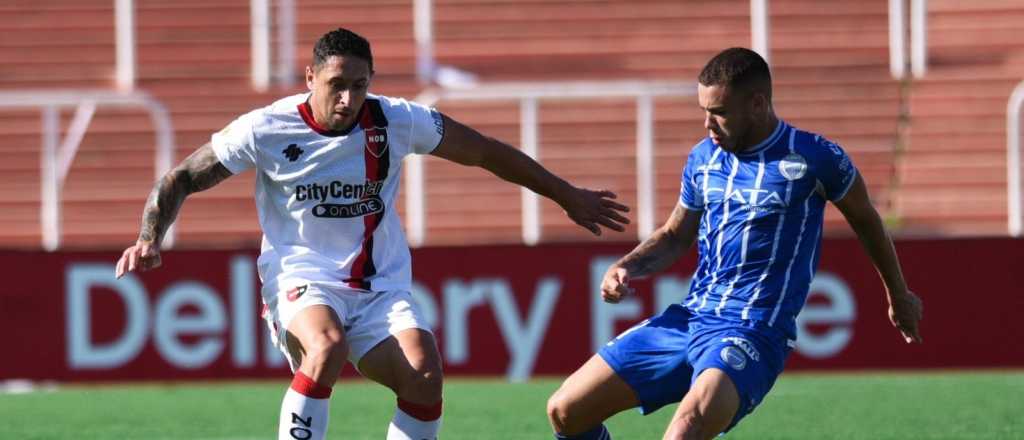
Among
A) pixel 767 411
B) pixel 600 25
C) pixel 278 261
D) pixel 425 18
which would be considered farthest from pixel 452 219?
pixel 278 261

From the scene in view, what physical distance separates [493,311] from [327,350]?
6.55 m

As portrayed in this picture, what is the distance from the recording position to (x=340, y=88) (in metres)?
6.47

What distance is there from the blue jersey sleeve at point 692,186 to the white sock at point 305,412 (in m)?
1.47

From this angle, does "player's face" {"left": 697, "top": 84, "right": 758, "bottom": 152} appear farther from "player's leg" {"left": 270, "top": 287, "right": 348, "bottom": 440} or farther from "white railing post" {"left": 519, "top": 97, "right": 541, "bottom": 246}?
"white railing post" {"left": 519, "top": 97, "right": 541, "bottom": 246}

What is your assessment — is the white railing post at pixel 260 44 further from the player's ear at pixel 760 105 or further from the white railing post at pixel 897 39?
the player's ear at pixel 760 105

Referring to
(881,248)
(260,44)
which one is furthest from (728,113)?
(260,44)

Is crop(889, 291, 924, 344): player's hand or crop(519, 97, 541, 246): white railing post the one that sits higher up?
crop(519, 97, 541, 246): white railing post

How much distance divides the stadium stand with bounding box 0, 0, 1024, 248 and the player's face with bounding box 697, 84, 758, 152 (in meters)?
7.84

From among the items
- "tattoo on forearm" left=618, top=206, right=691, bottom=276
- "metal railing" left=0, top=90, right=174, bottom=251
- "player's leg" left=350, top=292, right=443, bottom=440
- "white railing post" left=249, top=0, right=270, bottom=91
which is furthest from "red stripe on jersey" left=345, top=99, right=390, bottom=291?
"white railing post" left=249, top=0, right=270, bottom=91

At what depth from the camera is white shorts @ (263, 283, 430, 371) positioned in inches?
258

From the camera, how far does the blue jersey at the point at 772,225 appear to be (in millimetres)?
6191

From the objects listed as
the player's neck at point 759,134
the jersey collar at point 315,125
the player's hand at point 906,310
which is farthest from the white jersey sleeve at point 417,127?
the player's hand at point 906,310

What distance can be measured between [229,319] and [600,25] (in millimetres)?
7391

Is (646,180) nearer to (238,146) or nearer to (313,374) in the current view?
(238,146)
